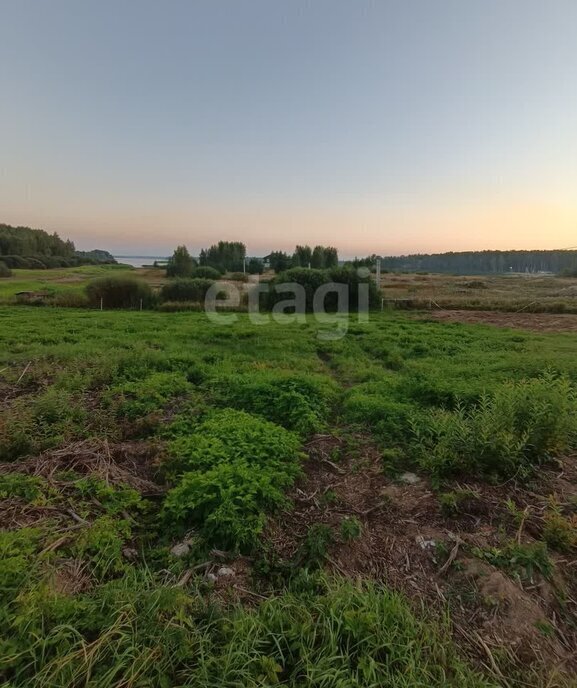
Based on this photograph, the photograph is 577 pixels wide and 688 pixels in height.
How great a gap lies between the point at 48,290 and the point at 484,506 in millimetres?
25846

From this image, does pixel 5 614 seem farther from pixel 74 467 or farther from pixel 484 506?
pixel 484 506

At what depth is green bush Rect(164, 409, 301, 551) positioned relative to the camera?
2574mm

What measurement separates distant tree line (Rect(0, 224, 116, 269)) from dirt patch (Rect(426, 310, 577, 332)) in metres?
49.5

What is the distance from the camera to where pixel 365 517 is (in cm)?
289

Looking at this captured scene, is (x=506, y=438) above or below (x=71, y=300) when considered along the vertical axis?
below

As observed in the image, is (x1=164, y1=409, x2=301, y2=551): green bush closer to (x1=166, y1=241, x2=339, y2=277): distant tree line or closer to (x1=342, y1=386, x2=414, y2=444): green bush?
(x1=342, y1=386, x2=414, y2=444): green bush

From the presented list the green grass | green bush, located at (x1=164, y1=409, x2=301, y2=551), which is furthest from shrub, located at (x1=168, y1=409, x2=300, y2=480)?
the green grass

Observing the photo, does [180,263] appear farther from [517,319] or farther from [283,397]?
[283,397]

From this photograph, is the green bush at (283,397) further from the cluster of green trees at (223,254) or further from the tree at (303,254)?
the cluster of green trees at (223,254)

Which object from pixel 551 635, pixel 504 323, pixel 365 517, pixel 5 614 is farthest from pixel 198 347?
pixel 504 323

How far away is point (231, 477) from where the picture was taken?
3.00 meters

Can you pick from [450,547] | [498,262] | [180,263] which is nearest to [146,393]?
[450,547]

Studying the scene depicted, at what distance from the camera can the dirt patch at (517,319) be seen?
14.2 metres

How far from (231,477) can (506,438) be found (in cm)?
248
